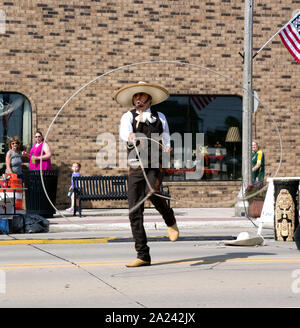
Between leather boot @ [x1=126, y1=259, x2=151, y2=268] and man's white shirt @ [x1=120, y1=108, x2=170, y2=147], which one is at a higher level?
man's white shirt @ [x1=120, y1=108, x2=170, y2=147]

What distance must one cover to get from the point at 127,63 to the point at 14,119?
3634mm

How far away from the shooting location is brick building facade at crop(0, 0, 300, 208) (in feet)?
60.5

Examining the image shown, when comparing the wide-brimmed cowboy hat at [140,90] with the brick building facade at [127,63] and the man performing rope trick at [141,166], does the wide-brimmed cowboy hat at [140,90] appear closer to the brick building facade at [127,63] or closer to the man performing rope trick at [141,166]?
the man performing rope trick at [141,166]

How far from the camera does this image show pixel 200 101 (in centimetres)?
1939

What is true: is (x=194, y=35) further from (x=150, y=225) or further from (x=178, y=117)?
(x=150, y=225)

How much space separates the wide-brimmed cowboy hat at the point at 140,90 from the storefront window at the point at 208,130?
10560mm

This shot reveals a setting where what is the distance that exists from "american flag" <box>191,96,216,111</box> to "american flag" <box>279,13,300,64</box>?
400 centimetres

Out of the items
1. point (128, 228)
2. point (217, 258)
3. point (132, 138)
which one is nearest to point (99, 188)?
point (128, 228)

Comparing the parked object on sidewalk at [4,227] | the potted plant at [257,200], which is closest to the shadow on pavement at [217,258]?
the potted plant at [257,200]

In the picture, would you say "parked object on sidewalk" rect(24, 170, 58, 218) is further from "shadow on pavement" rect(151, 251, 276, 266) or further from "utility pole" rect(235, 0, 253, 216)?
"shadow on pavement" rect(151, 251, 276, 266)

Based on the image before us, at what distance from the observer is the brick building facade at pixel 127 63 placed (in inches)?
727

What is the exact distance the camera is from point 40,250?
998 cm

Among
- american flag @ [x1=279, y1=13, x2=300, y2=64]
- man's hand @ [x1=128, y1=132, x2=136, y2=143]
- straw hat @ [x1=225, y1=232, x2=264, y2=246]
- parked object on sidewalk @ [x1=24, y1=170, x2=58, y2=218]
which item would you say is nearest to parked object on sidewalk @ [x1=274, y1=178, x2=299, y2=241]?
straw hat @ [x1=225, y1=232, x2=264, y2=246]

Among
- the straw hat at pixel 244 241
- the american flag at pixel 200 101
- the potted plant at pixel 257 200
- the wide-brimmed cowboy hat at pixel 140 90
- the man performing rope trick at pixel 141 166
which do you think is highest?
the american flag at pixel 200 101
